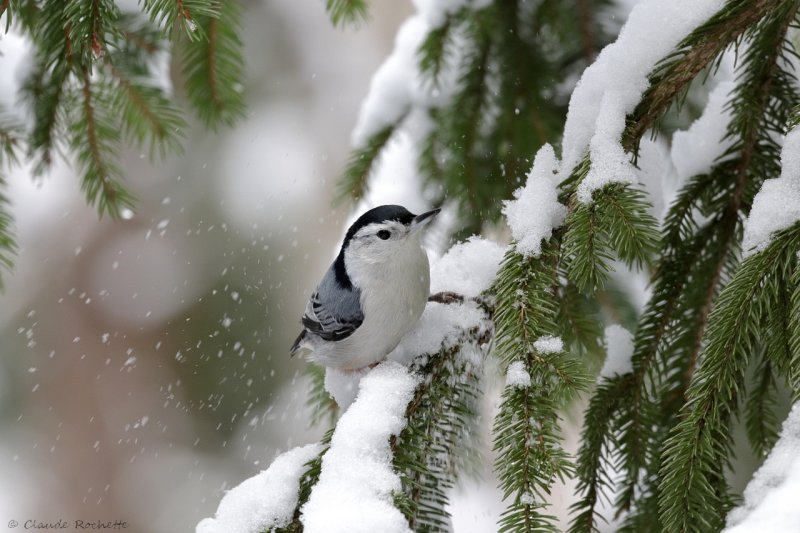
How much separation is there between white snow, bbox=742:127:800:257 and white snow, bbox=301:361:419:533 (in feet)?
1.99

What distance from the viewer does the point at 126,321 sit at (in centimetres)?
409

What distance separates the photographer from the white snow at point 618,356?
1457 millimetres

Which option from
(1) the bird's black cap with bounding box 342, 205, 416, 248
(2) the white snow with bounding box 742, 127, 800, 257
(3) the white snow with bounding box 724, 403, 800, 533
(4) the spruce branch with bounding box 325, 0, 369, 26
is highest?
(4) the spruce branch with bounding box 325, 0, 369, 26

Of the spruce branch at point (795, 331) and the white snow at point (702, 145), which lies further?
the white snow at point (702, 145)

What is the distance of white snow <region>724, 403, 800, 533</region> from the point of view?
0.72m

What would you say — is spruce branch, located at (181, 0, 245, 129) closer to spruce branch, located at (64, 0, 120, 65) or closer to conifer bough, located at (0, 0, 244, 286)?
conifer bough, located at (0, 0, 244, 286)

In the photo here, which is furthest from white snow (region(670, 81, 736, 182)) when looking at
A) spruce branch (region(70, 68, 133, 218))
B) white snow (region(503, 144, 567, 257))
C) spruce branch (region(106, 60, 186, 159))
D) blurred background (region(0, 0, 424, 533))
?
blurred background (region(0, 0, 424, 533))

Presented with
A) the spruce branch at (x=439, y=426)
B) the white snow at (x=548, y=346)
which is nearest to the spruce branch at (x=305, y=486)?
the spruce branch at (x=439, y=426)

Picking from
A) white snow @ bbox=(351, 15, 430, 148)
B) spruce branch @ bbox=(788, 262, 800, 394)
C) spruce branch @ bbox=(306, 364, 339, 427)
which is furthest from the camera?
white snow @ bbox=(351, 15, 430, 148)

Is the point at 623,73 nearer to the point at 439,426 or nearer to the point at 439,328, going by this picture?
the point at 439,328

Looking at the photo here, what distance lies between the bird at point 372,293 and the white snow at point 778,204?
27.1 inches

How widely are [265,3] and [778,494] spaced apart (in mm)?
4479

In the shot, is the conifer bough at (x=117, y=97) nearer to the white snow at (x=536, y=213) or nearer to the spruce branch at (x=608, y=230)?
the white snow at (x=536, y=213)

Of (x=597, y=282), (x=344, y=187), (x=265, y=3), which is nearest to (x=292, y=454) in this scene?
(x=597, y=282)
